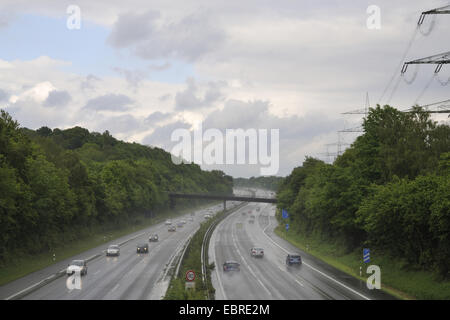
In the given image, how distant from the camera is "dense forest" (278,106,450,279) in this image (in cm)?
4038

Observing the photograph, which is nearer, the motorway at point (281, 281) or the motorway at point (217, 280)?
the motorway at point (217, 280)

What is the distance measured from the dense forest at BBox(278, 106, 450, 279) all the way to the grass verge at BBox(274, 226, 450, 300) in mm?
926

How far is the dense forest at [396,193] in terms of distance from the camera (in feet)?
132

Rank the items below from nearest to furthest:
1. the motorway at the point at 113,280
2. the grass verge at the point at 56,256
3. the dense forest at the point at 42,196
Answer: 1. the motorway at the point at 113,280
2. the grass verge at the point at 56,256
3. the dense forest at the point at 42,196

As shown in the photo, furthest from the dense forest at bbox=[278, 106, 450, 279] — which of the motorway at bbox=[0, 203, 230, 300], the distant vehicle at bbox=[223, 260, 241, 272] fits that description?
the motorway at bbox=[0, 203, 230, 300]

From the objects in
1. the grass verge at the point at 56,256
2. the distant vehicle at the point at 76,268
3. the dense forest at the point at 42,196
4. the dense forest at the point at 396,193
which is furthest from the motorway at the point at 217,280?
the dense forest at the point at 42,196

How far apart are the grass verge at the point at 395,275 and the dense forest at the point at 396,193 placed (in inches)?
36.5

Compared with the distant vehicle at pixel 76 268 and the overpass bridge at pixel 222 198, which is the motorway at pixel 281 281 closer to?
the distant vehicle at pixel 76 268

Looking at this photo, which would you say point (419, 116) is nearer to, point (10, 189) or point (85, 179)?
point (10, 189)

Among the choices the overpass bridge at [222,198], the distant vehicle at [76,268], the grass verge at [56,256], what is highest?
the overpass bridge at [222,198]

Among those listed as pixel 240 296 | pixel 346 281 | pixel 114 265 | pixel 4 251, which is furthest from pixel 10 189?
pixel 346 281
